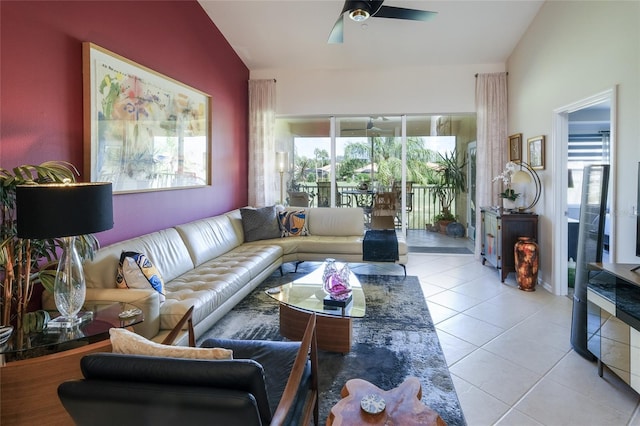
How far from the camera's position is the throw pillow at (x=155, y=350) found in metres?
1.25

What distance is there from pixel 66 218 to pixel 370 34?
460 cm

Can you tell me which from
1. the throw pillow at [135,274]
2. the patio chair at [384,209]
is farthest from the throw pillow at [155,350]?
the patio chair at [384,209]

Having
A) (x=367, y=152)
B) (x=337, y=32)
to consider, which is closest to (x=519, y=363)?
(x=337, y=32)

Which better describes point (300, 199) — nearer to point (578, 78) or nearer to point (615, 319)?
point (578, 78)

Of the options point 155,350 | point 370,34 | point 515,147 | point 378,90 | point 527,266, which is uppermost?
point 370,34

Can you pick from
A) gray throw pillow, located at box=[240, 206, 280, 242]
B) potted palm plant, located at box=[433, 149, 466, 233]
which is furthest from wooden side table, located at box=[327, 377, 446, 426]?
potted palm plant, located at box=[433, 149, 466, 233]

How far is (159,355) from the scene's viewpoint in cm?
126

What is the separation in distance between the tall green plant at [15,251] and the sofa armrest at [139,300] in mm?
249

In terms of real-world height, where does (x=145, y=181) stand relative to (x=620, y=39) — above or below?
below

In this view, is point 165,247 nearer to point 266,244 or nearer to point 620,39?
point 266,244

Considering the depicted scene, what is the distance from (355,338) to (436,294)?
59.8 inches

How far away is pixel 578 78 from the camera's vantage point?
3592 millimetres

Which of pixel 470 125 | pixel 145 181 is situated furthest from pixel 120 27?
pixel 470 125

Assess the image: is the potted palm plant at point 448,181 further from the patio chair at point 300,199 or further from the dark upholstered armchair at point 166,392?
the dark upholstered armchair at point 166,392
